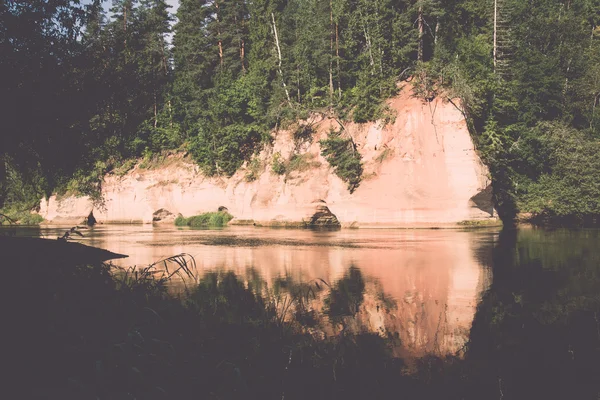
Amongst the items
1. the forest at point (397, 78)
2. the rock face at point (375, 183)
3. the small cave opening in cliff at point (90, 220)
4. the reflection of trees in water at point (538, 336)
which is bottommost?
the reflection of trees in water at point (538, 336)

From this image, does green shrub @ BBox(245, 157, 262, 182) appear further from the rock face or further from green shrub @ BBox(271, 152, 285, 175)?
green shrub @ BBox(271, 152, 285, 175)

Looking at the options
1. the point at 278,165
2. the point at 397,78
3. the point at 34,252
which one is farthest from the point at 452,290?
the point at 278,165

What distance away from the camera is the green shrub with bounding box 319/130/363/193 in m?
34.9

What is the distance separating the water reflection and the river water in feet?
0.08

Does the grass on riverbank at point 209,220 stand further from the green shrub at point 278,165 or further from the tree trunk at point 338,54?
the tree trunk at point 338,54

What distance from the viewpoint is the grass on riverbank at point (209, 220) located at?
141ft

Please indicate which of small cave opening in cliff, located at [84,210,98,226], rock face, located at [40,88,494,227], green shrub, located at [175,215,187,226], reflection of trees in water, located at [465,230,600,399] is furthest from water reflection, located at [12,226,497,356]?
small cave opening in cliff, located at [84,210,98,226]

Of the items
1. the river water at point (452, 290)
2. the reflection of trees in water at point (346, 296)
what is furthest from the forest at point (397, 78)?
the reflection of trees in water at point (346, 296)

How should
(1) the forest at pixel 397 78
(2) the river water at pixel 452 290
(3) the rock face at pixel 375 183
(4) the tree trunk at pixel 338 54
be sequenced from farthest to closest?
1. (4) the tree trunk at pixel 338 54
2. (1) the forest at pixel 397 78
3. (3) the rock face at pixel 375 183
4. (2) the river water at pixel 452 290

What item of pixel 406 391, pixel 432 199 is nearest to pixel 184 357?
pixel 406 391

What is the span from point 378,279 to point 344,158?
23.9m

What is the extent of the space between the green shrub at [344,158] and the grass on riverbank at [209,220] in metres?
11.9

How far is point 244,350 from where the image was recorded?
562cm

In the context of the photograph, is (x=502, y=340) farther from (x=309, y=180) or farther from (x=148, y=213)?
(x=148, y=213)
